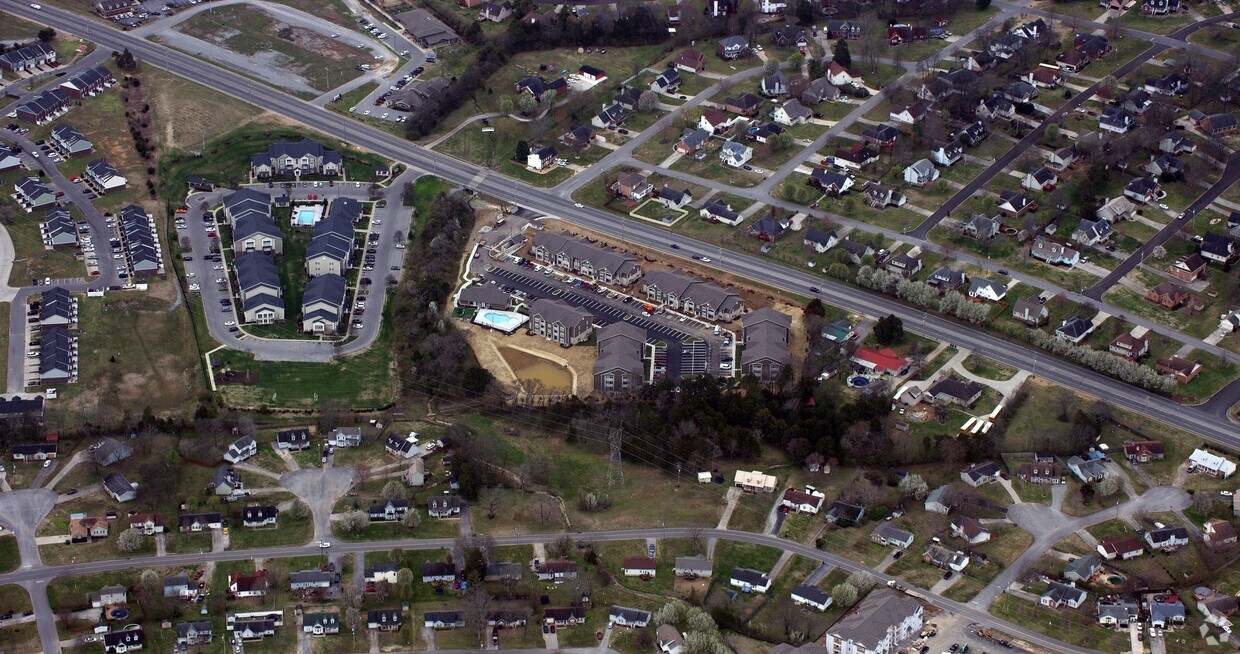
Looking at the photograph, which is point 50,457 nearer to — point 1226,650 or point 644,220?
point 644,220

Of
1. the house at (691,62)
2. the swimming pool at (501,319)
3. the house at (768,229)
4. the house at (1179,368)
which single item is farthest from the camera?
the house at (691,62)

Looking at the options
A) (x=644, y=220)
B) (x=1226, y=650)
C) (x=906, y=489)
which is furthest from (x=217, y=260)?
(x=1226, y=650)

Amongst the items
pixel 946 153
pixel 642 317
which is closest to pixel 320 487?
pixel 642 317

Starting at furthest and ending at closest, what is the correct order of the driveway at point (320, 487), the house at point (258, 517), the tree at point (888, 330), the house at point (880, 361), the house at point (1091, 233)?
the house at point (1091, 233) < the tree at point (888, 330) < the house at point (880, 361) < the driveway at point (320, 487) < the house at point (258, 517)

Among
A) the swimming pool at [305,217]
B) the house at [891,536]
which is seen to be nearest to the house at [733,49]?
the swimming pool at [305,217]

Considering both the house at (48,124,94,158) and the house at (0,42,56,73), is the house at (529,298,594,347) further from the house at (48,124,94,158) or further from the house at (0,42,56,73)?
the house at (0,42,56,73)

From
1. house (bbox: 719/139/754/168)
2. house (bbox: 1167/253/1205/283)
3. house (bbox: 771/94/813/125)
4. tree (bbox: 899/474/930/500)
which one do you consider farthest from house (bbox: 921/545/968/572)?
house (bbox: 771/94/813/125)

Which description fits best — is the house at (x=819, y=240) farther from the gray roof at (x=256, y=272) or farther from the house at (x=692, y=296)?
the gray roof at (x=256, y=272)
